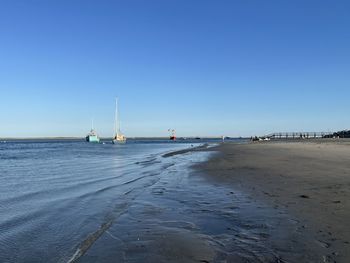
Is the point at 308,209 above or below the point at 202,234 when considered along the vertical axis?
above

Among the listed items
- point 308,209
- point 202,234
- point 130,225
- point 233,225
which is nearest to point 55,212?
point 130,225

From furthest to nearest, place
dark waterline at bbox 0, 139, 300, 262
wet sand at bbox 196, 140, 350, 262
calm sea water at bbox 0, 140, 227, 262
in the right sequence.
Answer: calm sea water at bbox 0, 140, 227, 262 → dark waterline at bbox 0, 139, 300, 262 → wet sand at bbox 196, 140, 350, 262

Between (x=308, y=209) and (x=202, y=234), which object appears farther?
(x=308, y=209)

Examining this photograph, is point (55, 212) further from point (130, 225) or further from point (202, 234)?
point (202, 234)

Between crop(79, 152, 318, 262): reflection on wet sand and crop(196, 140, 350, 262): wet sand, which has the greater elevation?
crop(196, 140, 350, 262): wet sand

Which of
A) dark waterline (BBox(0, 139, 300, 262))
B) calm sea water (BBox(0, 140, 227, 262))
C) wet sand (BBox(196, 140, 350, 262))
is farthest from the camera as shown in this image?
calm sea water (BBox(0, 140, 227, 262))

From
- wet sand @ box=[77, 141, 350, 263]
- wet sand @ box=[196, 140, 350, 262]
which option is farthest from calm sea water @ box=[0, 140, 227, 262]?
wet sand @ box=[196, 140, 350, 262]

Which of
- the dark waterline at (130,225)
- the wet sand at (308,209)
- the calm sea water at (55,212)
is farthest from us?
the calm sea water at (55,212)

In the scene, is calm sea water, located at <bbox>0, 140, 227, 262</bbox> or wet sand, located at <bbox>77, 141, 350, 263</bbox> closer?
wet sand, located at <bbox>77, 141, 350, 263</bbox>

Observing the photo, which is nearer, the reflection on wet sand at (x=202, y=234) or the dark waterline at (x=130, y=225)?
the reflection on wet sand at (x=202, y=234)

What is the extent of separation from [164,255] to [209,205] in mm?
5589

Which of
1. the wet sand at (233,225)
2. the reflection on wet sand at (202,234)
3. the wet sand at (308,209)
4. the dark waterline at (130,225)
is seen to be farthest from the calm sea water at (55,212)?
the wet sand at (308,209)

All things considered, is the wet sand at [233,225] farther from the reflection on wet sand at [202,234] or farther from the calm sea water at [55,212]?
the calm sea water at [55,212]

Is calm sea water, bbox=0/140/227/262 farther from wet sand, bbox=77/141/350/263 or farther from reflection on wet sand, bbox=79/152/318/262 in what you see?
reflection on wet sand, bbox=79/152/318/262
